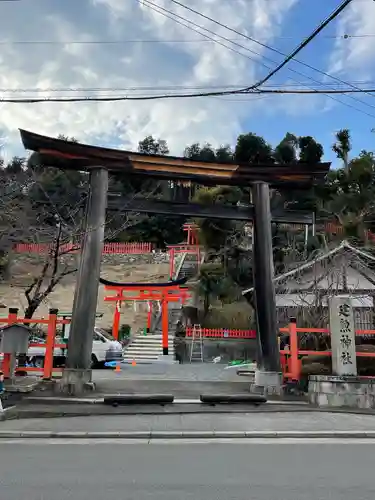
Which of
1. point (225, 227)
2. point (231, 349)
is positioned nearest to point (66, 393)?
point (231, 349)

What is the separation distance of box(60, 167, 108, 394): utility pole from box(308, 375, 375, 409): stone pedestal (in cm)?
617

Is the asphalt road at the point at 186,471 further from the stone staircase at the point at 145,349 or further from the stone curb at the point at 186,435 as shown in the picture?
the stone staircase at the point at 145,349

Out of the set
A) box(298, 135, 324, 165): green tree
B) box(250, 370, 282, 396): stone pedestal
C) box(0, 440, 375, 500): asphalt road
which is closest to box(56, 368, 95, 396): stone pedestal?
box(0, 440, 375, 500): asphalt road

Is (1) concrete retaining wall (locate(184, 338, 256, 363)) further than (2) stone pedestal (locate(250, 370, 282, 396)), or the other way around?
(1) concrete retaining wall (locate(184, 338, 256, 363))

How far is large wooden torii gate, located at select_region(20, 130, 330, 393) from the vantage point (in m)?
11.5

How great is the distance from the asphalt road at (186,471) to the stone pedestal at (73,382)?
3.72 m

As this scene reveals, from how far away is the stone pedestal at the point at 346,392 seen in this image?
11000 mm

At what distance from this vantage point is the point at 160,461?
20.4 feet

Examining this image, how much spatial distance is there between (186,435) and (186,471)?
8.10ft

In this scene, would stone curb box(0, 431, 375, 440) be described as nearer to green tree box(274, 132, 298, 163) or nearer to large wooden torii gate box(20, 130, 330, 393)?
large wooden torii gate box(20, 130, 330, 393)

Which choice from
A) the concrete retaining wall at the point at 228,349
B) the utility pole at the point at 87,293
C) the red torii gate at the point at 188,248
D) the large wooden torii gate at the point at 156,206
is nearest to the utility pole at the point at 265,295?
the large wooden torii gate at the point at 156,206

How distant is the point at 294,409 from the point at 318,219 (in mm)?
26940

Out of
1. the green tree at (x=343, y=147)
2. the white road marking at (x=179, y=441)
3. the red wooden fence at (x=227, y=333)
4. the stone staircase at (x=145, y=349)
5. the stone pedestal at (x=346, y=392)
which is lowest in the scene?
the white road marking at (x=179, y=441)

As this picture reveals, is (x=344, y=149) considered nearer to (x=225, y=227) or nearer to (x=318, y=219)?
(x=318, y=219)
